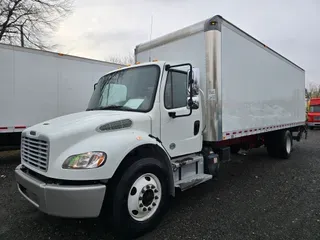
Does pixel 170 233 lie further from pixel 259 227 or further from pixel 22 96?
pixel 22 96

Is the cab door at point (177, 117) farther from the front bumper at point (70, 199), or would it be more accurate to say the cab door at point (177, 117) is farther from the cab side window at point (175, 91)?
the front bumper at point (70, 199)

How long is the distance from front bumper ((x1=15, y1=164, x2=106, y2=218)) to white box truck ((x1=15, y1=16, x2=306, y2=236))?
0.01 meters

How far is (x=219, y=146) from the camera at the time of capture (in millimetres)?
5020

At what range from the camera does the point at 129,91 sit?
381cm

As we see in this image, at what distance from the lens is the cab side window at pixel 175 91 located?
3748 millimetres

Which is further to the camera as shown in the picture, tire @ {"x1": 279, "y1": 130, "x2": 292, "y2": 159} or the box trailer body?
tire @ {"x1": 279, "y1": 130, "x2": 292, "y2": 159}

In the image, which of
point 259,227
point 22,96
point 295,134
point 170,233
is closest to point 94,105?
point 170,233

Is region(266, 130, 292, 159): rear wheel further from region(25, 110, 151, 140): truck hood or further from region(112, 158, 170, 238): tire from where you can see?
region(25, 110, 151, 140): truck hood

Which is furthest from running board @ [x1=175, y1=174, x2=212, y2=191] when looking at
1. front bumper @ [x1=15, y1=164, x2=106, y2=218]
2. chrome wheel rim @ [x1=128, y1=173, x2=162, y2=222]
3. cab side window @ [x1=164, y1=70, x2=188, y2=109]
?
front bumper @ [x1=15, y1=164, x2=106, y2=218]

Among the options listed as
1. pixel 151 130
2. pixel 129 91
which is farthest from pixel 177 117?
pixel 129 91

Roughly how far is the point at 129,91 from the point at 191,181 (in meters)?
1.90


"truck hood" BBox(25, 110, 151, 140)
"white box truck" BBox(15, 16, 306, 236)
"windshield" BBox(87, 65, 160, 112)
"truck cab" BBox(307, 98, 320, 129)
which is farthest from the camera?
"truck cab" BBox(307, 98, 320, 129)

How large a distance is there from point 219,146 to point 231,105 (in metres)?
0.95

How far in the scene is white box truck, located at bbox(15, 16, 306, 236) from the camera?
2686mm
